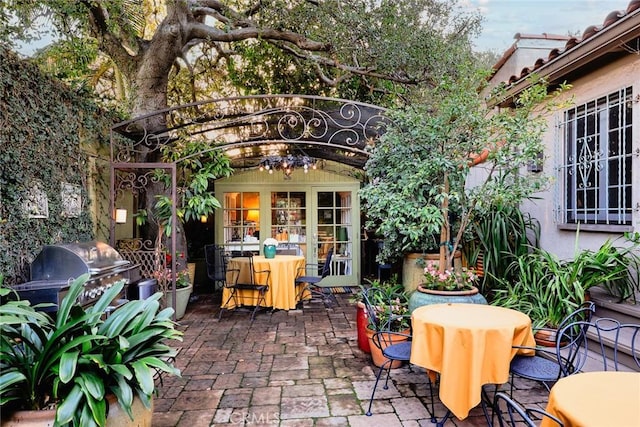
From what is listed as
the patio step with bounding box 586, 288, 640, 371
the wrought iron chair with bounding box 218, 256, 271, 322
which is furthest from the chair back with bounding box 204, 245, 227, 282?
the patio step with bounding box 586, 288, 640, 371

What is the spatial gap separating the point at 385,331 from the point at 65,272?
A: 291 cm

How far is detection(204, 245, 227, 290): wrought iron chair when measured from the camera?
18.6ft

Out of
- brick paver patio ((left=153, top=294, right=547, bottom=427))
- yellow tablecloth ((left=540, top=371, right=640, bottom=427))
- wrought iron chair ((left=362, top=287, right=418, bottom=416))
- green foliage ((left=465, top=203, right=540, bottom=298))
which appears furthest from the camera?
green foliage ((left=465, top=203, right=540, bottom=298))

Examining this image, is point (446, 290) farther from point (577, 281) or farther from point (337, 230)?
point (337, 230)

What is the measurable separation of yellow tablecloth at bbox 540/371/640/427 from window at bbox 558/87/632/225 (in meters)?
2.48

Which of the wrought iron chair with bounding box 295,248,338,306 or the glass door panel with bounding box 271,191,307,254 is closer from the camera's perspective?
the wrought iron chair with bounding box 295,248,338,306

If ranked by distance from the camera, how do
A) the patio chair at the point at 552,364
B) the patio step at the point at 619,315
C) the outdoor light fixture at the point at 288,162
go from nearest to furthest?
the patio chair at the point at 552,364 → the patio step at the point at 619,315 → the outdoor light fixture at the point at 288,162

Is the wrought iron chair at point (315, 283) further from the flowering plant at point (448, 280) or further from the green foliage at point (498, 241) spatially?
the flowering plant at point (448, 280)

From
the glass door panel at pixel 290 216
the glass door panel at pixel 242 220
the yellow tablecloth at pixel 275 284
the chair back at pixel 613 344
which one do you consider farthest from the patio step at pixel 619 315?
the glass door panel at pixel 242 220

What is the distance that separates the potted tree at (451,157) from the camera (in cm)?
357

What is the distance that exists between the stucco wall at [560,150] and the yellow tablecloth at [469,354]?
1.98 metres

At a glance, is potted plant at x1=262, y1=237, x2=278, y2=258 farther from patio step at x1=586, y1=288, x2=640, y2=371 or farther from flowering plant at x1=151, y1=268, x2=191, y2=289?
patio step at x1=586, y1=288, x2=640, y2=371

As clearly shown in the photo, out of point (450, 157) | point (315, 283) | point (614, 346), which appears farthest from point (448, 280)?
point (315, 283)

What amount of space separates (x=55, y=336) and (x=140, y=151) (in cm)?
431
